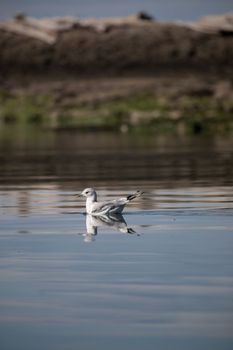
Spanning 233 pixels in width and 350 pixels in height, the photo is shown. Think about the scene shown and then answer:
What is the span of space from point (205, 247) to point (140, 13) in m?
39.4

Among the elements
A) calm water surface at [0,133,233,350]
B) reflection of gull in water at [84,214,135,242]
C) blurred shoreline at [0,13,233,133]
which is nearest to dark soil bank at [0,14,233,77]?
blurred shoreline at [0,13,233,133]

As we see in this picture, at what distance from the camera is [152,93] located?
50000mm

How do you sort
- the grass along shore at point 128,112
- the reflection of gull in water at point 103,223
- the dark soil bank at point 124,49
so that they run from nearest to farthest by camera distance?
the reflection of gull in water at point 103,223 → the grass along shore at point 128,112 → the dark soil bank at point 124,49

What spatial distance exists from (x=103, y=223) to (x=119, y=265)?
3.45 meters

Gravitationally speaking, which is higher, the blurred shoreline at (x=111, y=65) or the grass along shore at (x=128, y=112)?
the blurred shoreline at (x=111, y=65)

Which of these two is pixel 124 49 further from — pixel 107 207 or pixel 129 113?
pixel 107 207

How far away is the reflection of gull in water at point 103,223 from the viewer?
1354 centimetres

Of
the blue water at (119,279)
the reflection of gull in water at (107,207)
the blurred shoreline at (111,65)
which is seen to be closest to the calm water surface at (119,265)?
the blue water at (119,279)

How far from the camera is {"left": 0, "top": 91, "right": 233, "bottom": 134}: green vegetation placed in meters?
42.6

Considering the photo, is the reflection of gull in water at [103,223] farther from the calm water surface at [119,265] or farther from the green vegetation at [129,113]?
the green vegetation at [129,113]

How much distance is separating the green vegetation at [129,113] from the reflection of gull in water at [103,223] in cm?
2495

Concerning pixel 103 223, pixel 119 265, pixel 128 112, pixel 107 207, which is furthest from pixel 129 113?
pixel 119 265

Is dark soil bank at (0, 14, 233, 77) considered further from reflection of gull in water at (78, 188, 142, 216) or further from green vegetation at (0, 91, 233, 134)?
reflection of gull in water at (78, 188, 142, 216)

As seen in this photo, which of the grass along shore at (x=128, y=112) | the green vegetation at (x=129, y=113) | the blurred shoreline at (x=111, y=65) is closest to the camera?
the green vegetation at (x=129, y=113)
